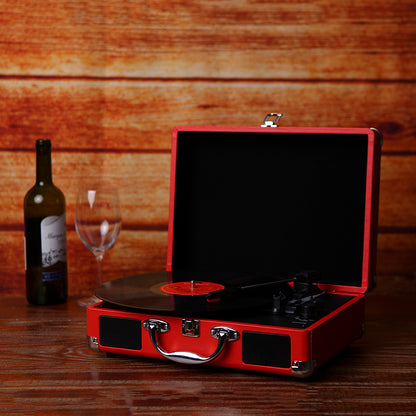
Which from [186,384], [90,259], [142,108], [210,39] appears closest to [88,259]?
[90,259]

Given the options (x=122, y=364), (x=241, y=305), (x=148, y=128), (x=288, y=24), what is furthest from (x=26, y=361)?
(x=288, y=24)

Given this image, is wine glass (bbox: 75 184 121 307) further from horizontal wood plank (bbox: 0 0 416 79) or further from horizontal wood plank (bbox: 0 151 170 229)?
horizontal wood plank (bbox: 0 0 416 79)

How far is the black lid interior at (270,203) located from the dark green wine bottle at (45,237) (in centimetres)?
29

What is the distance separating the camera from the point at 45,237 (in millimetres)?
1495

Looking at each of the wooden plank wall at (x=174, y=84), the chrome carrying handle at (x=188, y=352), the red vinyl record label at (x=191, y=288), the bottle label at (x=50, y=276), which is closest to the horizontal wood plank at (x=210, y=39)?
the wooden plank wall at (x=174, y=84)

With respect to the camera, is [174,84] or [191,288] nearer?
[191,288]

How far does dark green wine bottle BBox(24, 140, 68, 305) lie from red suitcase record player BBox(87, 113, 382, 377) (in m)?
0.29

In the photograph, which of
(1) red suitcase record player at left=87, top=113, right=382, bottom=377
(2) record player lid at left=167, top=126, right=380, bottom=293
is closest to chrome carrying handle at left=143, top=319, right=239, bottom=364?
(1) red suitcase record player at left=87, top=113, right=382, bottom=377

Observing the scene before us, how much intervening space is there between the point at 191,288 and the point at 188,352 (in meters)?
0.15

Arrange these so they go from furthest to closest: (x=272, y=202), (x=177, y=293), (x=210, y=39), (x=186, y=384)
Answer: (x=210, y=39) < (x=272, y=202) < (x=177, y=293) < (x=186, y=384)

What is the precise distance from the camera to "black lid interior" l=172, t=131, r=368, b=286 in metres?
1.31

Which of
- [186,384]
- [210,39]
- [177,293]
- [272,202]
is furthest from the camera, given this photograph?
[210,39]

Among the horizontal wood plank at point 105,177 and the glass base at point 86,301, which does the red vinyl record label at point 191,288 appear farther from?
the horizontal wood plank at point 105,177

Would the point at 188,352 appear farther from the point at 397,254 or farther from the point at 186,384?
the point at 397,254
